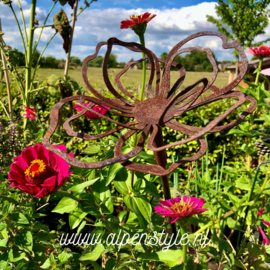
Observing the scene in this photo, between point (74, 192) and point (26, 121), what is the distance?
42.8 inches

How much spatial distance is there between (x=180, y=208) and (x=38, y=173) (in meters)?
0.35

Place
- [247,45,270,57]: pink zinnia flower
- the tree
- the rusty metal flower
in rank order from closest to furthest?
the rusty metal flower → [247,45,270,57]: pink zinnia flower → the tree

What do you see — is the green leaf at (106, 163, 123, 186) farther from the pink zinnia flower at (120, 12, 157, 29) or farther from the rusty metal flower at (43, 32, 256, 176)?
the pink zinnia flower at (120, 12, 157, 29)

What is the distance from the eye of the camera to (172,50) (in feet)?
2.27

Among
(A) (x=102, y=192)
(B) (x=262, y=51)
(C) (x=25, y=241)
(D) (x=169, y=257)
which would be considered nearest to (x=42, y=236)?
(C) (x=25, y=241)

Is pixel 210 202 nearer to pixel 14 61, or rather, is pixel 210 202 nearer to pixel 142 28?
pixel 142 28

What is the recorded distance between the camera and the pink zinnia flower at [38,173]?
56cm

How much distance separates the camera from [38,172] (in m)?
0.58

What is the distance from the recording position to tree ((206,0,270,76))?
35.5 ft

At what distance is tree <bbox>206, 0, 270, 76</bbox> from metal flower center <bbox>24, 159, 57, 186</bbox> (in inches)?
459

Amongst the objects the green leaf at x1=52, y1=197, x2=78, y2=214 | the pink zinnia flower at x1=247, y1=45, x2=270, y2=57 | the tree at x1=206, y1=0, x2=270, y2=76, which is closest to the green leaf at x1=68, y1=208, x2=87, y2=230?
the green leaf at x1=52, y1=197, x2=78, y2=214

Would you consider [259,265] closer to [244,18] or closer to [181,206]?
[181,206]

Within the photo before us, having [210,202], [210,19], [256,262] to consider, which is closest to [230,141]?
[210,202]

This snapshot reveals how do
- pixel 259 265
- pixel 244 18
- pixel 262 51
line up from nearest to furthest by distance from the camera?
1. pixel 259 265
2. pixel 262 51
3. pixel 244 18
